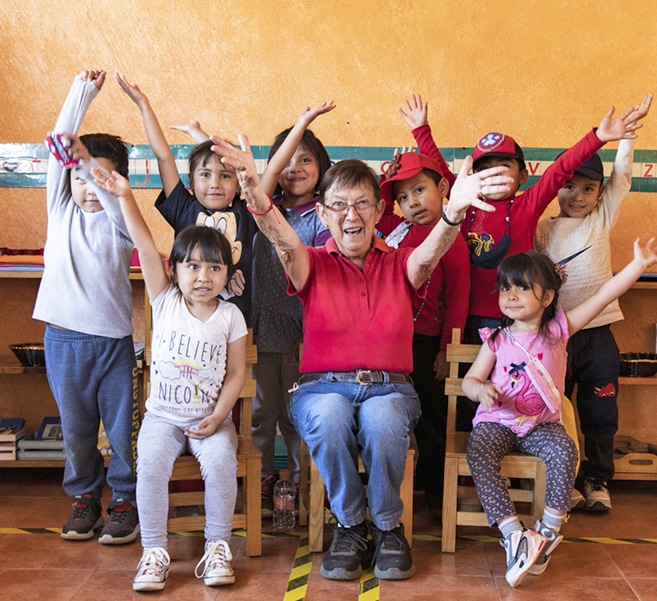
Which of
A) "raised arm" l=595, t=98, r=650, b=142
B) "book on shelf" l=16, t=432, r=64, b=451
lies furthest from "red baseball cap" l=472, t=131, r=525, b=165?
"book on shelf" l=16, t=432, r=64, b=451

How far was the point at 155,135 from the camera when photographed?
2.61 metres

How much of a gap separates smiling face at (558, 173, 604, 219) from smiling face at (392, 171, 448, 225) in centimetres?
51

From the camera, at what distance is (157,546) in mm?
2223

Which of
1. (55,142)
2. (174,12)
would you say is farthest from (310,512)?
(174,12)

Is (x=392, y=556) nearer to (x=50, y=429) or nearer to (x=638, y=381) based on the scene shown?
(x=638, y=381)

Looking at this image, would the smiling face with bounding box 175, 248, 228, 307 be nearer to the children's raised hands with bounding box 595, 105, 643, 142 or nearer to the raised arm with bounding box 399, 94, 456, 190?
the raised arm with bounding box 399, 94, 456, 190

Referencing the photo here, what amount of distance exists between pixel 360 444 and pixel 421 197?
0.95 meters

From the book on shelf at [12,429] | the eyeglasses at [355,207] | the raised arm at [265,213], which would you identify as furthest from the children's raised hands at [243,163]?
the book on shelf at [12,429]

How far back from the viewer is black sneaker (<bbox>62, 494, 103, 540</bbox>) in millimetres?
2557

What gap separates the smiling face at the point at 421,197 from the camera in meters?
2.76

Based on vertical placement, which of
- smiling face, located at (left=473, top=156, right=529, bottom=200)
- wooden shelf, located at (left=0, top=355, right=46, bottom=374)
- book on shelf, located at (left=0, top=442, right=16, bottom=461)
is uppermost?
smiling face, located at (left=473, top=156, right=529, bottom=200)

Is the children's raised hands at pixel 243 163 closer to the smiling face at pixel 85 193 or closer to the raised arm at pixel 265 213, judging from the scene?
the raised arm at pixel 265 213

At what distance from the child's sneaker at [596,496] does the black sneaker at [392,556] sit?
3.24 feet

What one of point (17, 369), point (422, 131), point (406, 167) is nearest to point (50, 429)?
point (17, 369)
